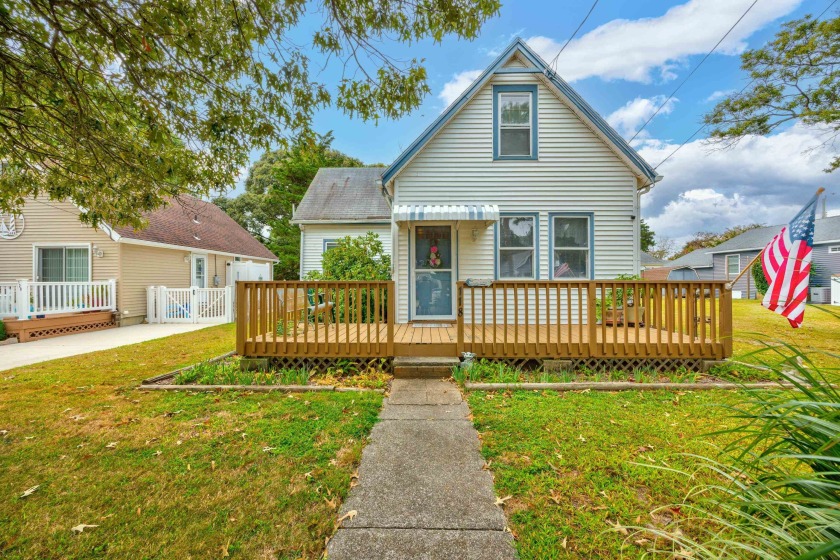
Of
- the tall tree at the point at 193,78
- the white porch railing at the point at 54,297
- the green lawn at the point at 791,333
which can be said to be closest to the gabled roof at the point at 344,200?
the white porch railing at the point at 54,297

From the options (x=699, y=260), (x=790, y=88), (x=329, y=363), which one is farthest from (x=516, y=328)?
(x=699, y=260)

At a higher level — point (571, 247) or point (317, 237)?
point (317, 237)

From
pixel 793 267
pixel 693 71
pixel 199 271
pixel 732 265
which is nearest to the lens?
pixel 793 267

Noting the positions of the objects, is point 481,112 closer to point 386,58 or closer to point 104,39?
point 386,58

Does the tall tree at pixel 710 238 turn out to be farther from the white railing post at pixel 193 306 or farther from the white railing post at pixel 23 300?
the white railing post at pixel 23 300

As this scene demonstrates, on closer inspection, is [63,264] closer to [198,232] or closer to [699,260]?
[198,232]

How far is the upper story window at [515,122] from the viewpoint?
812 centimetres

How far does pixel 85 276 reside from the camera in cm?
1197

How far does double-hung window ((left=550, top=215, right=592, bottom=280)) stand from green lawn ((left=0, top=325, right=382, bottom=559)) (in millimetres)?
5660

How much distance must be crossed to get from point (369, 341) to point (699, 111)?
15.0 meters

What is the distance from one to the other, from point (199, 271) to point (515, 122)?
1541 centimetres

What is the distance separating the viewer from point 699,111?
1253 centimetres

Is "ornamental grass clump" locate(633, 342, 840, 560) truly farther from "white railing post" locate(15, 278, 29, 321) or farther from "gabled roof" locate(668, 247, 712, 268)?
"gabled roof" locate(668, 247, 712, 268)

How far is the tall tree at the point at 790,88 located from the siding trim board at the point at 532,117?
922cm
